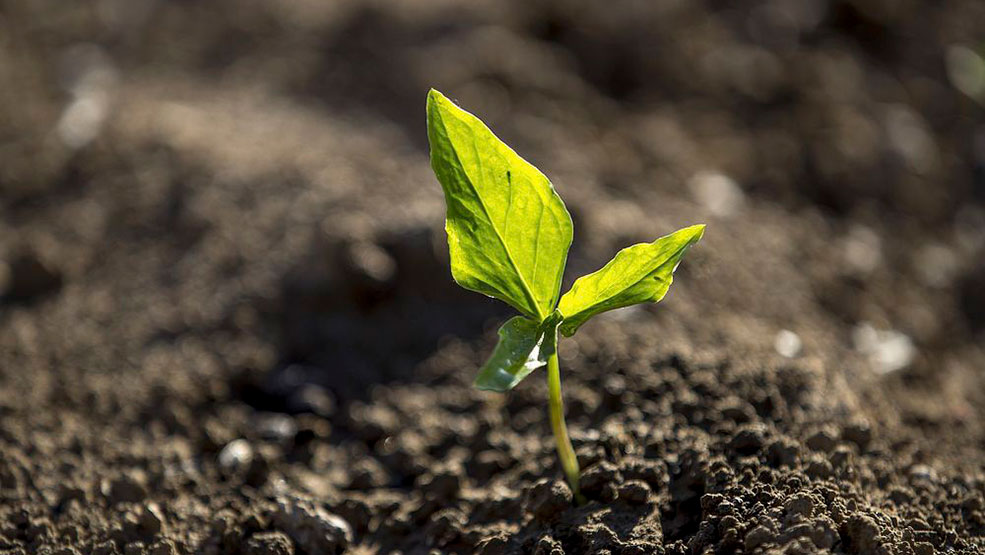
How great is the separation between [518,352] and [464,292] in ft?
3.09

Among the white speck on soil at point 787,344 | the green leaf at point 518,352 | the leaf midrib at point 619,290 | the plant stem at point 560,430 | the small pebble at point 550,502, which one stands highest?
the leaf midrib at point 619,290

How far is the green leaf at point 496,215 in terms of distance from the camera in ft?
4.32

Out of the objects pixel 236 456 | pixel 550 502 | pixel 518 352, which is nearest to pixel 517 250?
pixel 518 352

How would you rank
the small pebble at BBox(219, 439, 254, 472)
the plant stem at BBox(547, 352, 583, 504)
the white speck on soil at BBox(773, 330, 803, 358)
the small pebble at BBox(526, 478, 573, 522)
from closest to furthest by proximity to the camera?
the plant stem at BBox(547, 352, 583, 504)
the small pebble at BBox(526, 478, 573, 522)
the small pebble at BBox(219, 439, 254, 472)
the white speck on soil at BBox(773, 330, 803, 358)

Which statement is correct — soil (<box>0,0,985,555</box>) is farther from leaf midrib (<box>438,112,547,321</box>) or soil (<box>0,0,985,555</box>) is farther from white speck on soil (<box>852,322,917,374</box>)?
leaf midrib (<box>438,112,547,321</box>)

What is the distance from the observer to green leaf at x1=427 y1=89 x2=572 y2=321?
1.32m

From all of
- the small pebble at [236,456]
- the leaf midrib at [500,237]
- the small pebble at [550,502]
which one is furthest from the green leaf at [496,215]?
the small pebble at [236,456]

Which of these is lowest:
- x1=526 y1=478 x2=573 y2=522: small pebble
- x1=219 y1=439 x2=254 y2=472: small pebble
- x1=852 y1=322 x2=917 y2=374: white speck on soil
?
x1=852 y1=322 x2=917 y2=374: white speck on soil

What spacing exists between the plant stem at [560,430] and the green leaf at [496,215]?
101mm

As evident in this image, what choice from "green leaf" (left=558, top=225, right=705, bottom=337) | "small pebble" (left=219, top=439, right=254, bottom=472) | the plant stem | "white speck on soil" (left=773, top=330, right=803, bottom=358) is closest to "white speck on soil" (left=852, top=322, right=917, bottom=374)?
"white speck on soil" (left=773, top=330, right=803, bottom=358)

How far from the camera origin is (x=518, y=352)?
4.42ft

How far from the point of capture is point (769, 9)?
11.3 feet

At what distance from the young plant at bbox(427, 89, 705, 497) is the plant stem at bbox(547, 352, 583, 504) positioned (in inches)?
0.9

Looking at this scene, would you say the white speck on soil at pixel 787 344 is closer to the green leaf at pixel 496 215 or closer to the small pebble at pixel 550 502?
the small pebble at pixel 550 502
